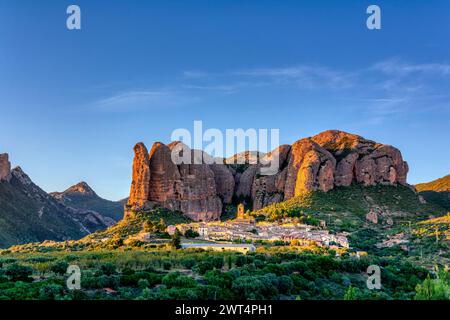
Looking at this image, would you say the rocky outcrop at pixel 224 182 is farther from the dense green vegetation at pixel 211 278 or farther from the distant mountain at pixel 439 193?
the dense green vegetation at pixel 211 278

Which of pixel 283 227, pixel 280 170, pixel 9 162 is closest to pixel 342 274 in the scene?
pixel 283 227

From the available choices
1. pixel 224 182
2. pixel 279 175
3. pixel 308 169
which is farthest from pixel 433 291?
pixel 224 182

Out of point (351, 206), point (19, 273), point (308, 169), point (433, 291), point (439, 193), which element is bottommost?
point (433, 291)

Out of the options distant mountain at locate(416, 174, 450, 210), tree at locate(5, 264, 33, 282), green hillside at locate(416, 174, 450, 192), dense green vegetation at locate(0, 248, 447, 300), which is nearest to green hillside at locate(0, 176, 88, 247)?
dense green vegetation at locate(0, 248, 447, 300)

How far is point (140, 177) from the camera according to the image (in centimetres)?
9381

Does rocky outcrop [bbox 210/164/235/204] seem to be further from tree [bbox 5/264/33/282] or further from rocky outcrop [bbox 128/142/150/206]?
tree [bbox 5/264/33/282]

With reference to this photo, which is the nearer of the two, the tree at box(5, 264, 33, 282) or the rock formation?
the tree at box(5, 264, 33, 282)

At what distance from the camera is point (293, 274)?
3384cm

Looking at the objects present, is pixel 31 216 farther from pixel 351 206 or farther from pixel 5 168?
pixel 351 206

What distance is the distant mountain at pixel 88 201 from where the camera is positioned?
144 meters

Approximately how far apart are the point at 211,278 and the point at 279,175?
77.5 m

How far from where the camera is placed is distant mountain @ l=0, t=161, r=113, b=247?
295ft

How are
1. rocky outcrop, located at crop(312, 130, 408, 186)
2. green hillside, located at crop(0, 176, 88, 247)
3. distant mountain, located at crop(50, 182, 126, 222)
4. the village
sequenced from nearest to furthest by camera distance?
the village
green hillside, located at crop(0, 176, 88, 247)
rocky outcrop, located at crop(312, 130, 408, 186)
distant mountain, located at crop(50, 182, 126, 222)

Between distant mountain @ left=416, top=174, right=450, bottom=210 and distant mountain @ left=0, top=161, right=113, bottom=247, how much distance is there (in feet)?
237
